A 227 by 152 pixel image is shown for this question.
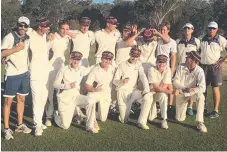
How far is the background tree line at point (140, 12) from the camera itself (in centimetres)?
5909

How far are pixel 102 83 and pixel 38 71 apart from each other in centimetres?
150

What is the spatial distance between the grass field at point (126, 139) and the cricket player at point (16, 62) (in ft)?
1.95

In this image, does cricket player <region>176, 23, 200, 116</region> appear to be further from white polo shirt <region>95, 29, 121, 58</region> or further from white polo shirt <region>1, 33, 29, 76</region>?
white polo shirt <region>1, 33, 29, 76</region>

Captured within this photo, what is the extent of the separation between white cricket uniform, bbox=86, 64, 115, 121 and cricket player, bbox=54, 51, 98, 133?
30cm

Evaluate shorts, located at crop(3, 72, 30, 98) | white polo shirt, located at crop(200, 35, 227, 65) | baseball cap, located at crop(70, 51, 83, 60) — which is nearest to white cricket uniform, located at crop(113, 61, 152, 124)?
baseball cap, located at crop(70, 51, 83, 60)

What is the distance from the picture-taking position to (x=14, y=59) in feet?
24.0

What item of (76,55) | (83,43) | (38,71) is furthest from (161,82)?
(38,71)

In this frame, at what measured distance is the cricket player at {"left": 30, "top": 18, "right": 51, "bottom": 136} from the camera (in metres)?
7.74

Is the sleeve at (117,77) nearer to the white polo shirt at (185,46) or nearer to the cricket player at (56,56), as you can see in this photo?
the cricket player at (56,56)

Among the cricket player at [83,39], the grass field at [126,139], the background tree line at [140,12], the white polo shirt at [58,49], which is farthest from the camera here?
the background tree line at [140,12]

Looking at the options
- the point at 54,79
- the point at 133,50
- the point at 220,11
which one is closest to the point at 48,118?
the point at 54,79

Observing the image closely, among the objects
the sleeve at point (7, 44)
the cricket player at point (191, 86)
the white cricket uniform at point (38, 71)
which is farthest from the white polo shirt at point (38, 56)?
the cricket player at point (191, 86)

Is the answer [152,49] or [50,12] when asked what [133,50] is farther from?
[50,12]

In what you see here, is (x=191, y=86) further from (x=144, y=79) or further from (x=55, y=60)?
(x=55, y=60)
